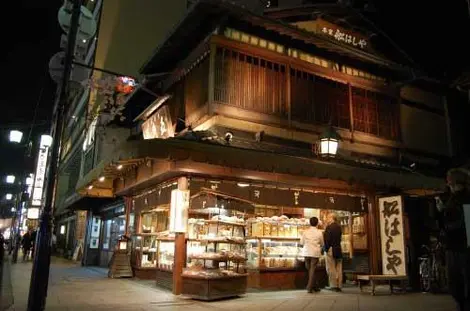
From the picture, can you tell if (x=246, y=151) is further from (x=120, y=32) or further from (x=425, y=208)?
(x=120, y=32)

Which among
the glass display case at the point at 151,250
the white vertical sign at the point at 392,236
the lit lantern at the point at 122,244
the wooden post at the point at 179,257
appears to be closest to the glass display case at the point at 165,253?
the glass display case at the point at 151,250

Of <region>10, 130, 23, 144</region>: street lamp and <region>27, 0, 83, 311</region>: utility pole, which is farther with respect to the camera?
<region>10, 130, 23, 144</region>: street lamp

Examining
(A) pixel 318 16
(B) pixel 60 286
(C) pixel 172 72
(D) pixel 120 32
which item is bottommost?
(B) pixel 60 286

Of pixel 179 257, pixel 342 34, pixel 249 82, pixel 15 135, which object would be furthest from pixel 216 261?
pixel 15 135

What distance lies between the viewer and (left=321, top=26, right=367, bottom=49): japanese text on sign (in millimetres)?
16594

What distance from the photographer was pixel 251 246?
14.0 meters

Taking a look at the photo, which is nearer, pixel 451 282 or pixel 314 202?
pixel 451 282

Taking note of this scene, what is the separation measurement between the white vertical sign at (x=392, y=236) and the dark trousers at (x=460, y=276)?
714cm

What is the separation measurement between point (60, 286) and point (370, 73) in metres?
14.8

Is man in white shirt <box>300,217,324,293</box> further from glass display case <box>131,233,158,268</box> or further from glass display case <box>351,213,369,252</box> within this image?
glass display case <box>131,233,158,268</box>

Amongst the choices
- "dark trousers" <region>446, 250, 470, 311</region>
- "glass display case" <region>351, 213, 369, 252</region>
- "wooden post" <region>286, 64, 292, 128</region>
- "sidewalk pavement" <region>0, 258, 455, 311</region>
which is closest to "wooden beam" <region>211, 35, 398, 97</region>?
"wooden post" <region>286, 64, 292, 128</region>

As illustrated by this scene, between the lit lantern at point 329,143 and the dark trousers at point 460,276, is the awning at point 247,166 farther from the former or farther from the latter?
the dark trousers at point 460,276

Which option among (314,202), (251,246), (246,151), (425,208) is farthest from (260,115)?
(425,208)

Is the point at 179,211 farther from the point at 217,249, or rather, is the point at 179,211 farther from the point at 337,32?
the point at 337,32
